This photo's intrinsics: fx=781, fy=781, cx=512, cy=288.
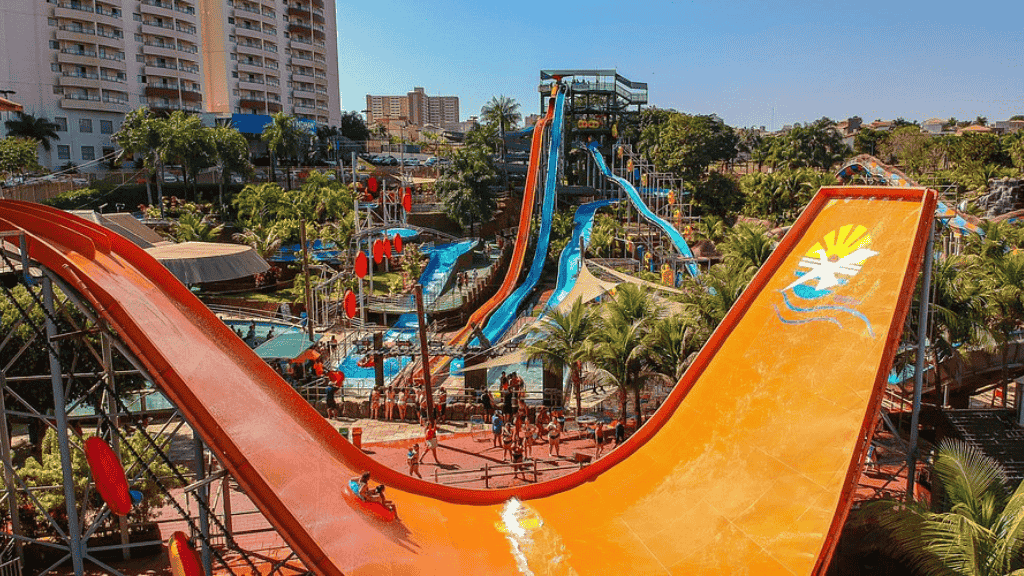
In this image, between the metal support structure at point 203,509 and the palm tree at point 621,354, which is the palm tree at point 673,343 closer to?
the palm tree at point 621,354

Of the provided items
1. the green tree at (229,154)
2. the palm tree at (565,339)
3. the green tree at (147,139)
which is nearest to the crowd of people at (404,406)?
the palm tree at (565,339)

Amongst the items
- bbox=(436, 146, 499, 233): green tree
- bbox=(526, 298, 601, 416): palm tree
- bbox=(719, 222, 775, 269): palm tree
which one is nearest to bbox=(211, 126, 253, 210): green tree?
bbox=(436, 146, 499, 233): green tree

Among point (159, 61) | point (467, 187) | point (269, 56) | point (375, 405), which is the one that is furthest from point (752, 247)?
point (269, 56)

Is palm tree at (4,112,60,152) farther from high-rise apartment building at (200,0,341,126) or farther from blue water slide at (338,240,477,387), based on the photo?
blue water slide at (338,240,477,387)

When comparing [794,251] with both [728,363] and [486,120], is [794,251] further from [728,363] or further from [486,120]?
[486,120]

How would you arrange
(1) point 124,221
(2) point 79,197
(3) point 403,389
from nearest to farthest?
(3) point 403,389 → (1) point 124,221 → (2) point 79,197

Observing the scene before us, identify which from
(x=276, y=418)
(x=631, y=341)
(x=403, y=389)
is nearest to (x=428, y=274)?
(x=403, y=389)
